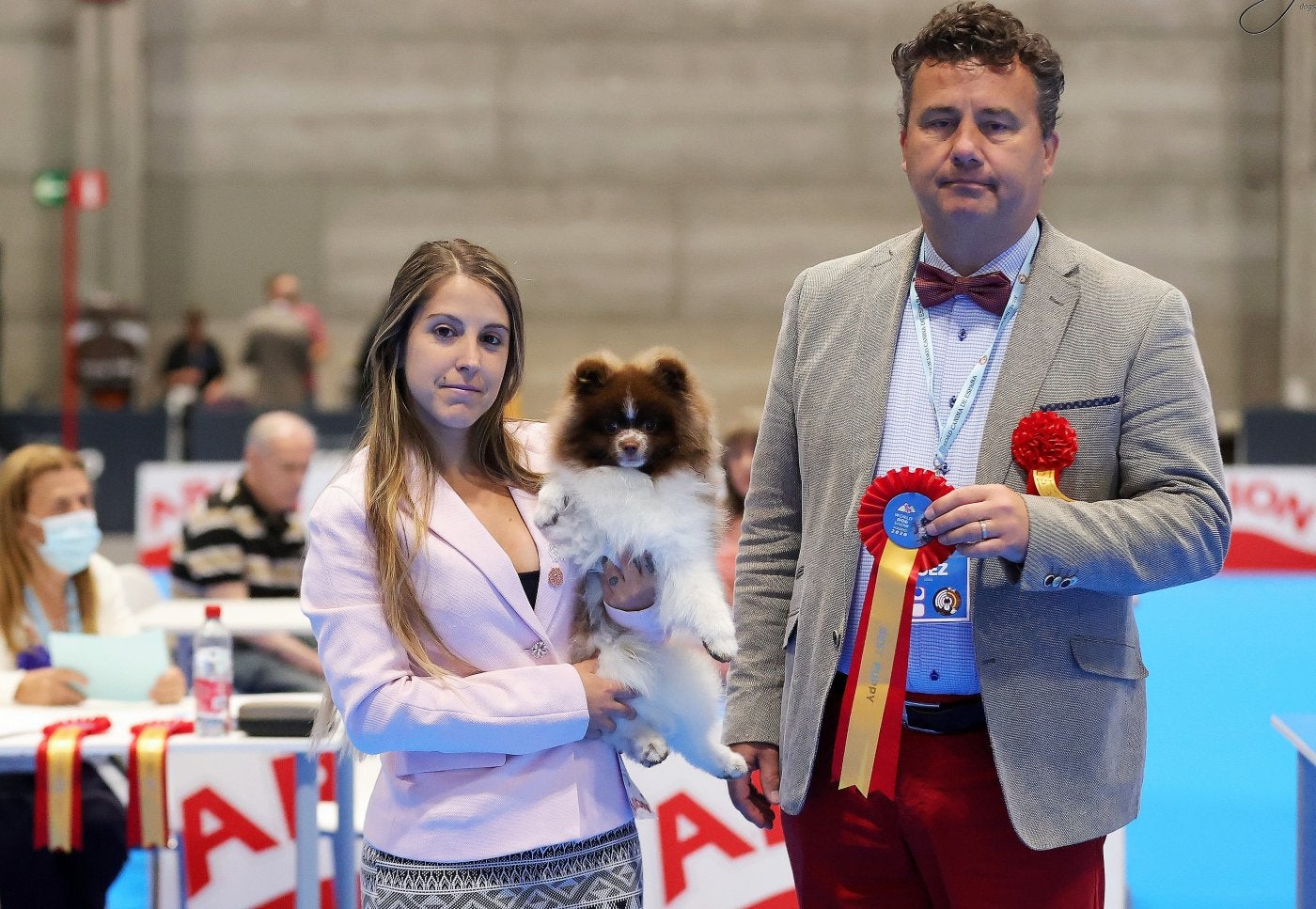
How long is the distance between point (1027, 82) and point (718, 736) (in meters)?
1.15

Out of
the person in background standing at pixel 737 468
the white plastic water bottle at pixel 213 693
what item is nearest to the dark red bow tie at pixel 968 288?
the white plastic water bottle at pixel 213 693

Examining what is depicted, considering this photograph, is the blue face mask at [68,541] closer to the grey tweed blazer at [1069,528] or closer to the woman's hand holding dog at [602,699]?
the woman's hand holding dog at [602,699]

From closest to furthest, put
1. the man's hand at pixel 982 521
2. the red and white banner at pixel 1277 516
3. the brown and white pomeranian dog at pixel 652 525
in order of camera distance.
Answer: the man's hand at pixel 982 521, the brown and white pomeranian dog at pixel 652 525, the red and white banner at pixel 1277 516

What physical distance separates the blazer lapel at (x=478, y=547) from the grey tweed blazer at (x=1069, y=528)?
437mm

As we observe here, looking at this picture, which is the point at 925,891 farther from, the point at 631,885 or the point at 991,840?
the point at 631,885

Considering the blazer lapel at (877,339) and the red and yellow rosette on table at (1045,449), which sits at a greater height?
the blazer lapel at (877,339)

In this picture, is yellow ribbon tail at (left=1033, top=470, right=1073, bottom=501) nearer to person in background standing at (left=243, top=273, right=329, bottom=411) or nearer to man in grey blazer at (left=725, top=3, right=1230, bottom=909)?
man in grey blazer at (left=725, top=3, right=1230, bottom=909)

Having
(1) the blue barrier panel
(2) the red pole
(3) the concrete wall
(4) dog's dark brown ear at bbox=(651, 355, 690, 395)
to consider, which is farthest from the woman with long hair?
(2) the red pole

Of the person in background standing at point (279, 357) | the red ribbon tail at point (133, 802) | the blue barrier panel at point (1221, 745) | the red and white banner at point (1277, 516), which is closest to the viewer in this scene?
the red ribbon tail at point (133, 802)

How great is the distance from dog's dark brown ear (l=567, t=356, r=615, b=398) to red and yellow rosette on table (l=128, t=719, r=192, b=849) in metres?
1.72

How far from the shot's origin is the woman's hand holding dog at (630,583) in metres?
2.29

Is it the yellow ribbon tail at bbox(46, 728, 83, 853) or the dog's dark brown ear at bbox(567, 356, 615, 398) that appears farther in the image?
the yellow ribbon tail at bbox(46, 728, 83, 853)

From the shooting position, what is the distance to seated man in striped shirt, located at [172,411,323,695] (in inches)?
223

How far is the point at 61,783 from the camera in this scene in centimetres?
358
